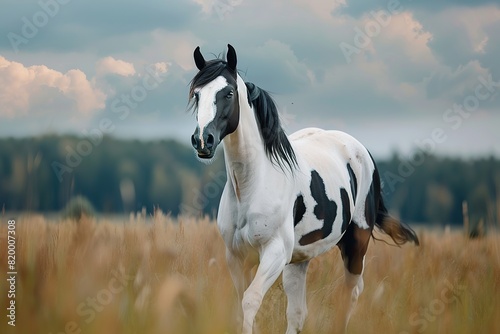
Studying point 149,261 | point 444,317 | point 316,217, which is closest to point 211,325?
point 149,261

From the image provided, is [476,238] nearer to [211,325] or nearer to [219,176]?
[219,176]

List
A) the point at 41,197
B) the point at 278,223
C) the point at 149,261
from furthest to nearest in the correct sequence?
the point at 278,223
the point at 149,261
the point at 41,197

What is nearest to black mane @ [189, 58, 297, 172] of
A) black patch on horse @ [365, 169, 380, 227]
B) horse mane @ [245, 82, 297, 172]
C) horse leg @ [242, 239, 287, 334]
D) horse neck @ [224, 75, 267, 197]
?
horse mane @ [245, 82, 297, 172]

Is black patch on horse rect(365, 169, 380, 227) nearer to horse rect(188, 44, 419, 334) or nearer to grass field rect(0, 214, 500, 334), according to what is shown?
horse rect(188, 44, 419, 334)

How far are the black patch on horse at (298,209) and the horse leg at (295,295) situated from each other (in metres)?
0.97

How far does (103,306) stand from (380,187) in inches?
182

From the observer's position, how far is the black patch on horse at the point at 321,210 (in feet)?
19.4

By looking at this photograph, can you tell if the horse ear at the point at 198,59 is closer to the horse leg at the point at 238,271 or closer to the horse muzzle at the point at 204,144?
the horse muzzle at the point at 204,144

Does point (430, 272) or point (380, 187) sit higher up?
point (380, 187)

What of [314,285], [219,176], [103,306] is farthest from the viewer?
[314,285]

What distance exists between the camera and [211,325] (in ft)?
12.7

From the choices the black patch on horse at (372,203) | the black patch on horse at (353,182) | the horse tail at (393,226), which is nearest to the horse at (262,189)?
the black patch on horse at (353,182)

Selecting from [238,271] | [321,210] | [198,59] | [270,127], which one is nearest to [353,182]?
[321,210]

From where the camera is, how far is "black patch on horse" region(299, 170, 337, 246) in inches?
232
